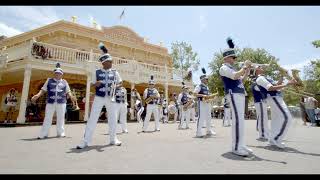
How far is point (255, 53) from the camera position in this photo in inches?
2132

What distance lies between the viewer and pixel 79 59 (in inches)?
869

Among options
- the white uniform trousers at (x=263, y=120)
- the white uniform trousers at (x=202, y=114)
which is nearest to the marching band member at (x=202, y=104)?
the white uniform trousers at (x=202, y=114)

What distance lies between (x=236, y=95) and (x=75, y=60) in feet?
57.1

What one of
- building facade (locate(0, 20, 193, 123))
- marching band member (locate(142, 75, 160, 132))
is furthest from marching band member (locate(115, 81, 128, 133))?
building facade (locate(0, 20, 193, 123))

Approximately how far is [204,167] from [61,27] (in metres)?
25.6

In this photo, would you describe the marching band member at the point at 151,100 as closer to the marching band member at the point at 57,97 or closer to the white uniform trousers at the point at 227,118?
the marching band member at the point at 57,97

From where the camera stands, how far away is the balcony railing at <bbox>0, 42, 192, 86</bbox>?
754 inches

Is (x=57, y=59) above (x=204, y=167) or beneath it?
above

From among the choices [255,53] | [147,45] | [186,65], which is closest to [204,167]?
[147,45]

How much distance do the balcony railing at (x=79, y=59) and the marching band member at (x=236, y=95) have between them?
51.3 ft

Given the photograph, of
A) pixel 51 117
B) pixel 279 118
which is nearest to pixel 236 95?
pixel 279 118

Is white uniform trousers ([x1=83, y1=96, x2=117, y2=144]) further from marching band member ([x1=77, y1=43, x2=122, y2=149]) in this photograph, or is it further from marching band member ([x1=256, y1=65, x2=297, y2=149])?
marching band member ([x1=256, y1=65, x2=297, y2=149])

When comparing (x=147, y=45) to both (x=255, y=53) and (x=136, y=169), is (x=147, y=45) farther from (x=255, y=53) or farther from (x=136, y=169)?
(x=136, y=169)

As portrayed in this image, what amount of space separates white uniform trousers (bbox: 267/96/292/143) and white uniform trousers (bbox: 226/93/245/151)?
4.80 feet
